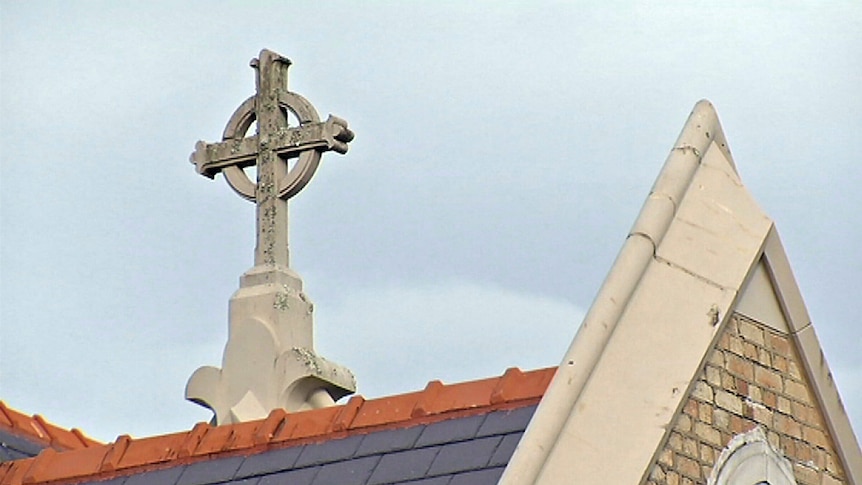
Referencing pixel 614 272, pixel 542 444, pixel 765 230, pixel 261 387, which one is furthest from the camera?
pixel 261 387

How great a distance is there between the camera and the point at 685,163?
11.2m

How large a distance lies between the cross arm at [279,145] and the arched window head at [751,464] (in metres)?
2.99

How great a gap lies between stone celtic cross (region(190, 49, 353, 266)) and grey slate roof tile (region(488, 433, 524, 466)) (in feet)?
8.69

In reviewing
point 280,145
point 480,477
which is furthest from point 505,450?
point 280,145

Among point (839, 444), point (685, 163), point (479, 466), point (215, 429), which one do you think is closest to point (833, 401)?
point (839, 444)

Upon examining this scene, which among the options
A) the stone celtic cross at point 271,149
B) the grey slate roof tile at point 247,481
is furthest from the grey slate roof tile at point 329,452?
the stone celtic cross at point 271,149

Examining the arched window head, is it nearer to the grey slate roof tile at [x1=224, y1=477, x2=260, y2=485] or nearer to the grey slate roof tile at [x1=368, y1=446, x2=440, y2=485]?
the grey slate roof tile at [x1=368, y1=446, x2=440, y2=485]

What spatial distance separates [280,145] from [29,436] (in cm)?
199

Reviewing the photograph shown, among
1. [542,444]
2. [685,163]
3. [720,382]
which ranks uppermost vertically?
[685,163]

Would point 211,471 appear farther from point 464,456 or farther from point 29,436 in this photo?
point 29,436

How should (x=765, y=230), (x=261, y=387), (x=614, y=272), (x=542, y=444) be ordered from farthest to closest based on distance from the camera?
(x=261, y=387), (x=765, y=230), (x=614, y=272), (x=542, y=444)

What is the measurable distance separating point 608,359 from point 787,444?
1196mm

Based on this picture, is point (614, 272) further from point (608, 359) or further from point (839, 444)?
point (839, 444)

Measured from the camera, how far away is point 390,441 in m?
Answer: 10.7
